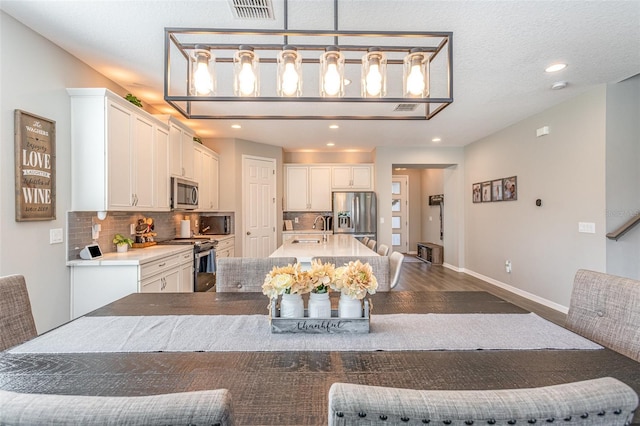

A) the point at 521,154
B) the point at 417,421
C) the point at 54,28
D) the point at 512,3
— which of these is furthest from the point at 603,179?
the point at 54,28

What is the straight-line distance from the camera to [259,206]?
5.93 m

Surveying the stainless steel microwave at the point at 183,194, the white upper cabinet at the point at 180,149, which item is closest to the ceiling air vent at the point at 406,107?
the white upper cabinet at the point at 180,149

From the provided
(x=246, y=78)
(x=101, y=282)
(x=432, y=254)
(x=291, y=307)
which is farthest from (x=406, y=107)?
(x=432, y=254)

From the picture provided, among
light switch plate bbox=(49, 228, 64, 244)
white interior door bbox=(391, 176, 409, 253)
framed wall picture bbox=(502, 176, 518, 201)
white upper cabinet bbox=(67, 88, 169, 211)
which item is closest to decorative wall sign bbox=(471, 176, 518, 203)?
framed wall picture bbox=(502, 176, 518, 201)

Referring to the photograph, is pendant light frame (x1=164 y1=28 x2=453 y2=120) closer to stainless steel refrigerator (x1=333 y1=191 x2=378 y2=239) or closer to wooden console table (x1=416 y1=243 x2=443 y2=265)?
stainless steel refrigerator (x1=333 y1=191 x2=378 y2=239)

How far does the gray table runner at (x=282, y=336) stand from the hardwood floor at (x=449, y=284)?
3.25 m

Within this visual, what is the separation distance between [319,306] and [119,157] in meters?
2.67

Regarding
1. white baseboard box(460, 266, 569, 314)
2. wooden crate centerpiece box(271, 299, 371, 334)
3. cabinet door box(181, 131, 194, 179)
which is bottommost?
white baseboard box(460, 266, 569, 314)

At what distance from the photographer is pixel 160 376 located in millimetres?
876

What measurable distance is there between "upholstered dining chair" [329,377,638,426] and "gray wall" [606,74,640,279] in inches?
152

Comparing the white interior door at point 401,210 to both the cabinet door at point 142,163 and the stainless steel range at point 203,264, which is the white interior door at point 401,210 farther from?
the cabinet door at point 142,163

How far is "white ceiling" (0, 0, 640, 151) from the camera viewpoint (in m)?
2.06

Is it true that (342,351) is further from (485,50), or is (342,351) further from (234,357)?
(485,50)

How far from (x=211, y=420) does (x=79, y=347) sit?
0.94 meters
